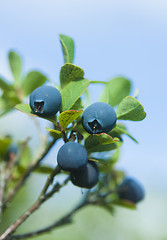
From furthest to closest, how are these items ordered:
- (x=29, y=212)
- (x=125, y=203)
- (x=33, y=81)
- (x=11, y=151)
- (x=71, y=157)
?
(x=11, y=151) → (x=125, y=203) → (x=33, y=81) → (x=29, y=212) → (x=71, y=157)

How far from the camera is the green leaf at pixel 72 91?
974mm

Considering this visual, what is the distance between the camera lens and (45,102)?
0.93 m

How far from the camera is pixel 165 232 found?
4.47 metres

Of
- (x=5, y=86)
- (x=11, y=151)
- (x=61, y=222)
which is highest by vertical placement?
(x=5, y=86)

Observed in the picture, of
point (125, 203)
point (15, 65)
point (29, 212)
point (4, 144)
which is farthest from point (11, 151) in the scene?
point (125, 203)

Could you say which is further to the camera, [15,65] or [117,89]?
[15,65]

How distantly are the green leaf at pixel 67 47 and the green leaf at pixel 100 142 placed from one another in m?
0.33

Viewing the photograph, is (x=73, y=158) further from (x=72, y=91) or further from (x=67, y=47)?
(x=67, y=47)

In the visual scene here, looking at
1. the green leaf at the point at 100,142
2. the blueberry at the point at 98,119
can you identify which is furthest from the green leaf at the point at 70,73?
the green leaf at the point at 100,142

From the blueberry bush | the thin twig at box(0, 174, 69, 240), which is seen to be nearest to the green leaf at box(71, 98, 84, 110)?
the blueberry bush

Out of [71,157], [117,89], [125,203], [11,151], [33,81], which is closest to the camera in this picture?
[71,157]

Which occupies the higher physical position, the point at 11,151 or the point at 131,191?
the point at 11,151

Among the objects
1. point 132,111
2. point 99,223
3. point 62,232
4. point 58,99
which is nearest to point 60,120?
point 58,99

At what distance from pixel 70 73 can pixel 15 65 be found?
815 mm
